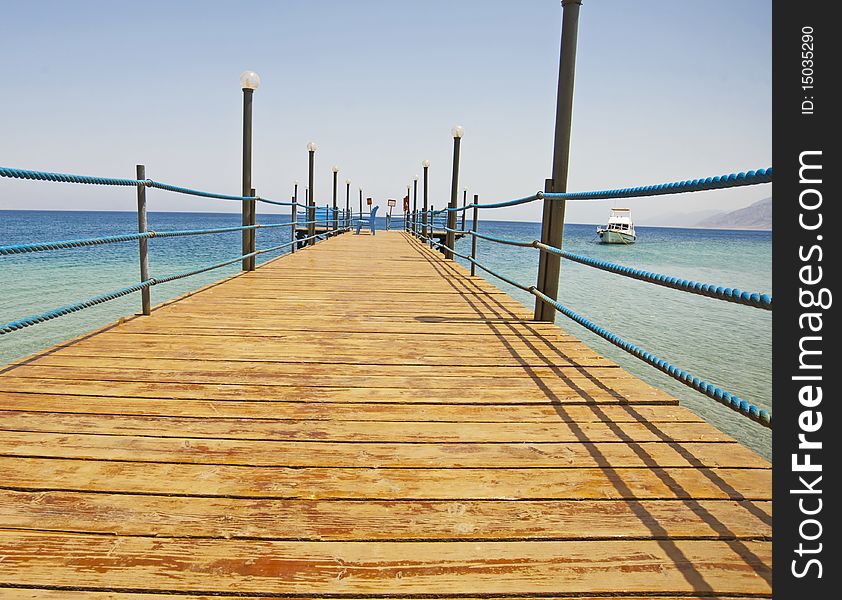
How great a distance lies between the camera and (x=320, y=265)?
6.37 meters

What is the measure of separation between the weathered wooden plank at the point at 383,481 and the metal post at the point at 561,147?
70.0 inches

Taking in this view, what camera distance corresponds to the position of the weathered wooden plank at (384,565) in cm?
89

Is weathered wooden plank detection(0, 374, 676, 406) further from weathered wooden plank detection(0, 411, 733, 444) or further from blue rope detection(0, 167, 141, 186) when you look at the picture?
blue rope detection(0, 167, 141, 186)

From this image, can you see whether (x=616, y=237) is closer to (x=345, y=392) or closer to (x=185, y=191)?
(x=185, y=191)

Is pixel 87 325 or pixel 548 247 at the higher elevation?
pixel 548 247

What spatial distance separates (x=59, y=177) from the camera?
2.16 meters

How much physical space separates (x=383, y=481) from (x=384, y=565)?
30 cm

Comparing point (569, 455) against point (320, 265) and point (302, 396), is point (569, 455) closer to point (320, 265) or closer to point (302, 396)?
point (302, 396)

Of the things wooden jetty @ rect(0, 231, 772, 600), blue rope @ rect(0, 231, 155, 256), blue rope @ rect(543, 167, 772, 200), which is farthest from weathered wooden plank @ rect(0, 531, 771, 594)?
blue rope @ rect(0, 231, 155, 256)

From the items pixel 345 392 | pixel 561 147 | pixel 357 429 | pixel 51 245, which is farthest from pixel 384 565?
pixel 561 147

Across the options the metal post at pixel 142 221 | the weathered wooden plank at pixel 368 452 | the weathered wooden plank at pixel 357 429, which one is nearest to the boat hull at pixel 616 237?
the metal post at pixel 142 221

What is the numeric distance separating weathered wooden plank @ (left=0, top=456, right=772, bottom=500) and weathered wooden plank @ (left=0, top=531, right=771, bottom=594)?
0.18 meters

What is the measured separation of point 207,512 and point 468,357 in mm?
1443
